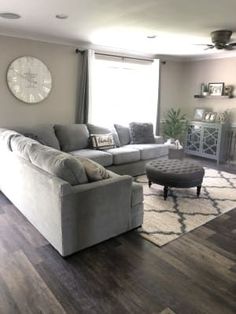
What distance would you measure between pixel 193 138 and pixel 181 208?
3023 mm

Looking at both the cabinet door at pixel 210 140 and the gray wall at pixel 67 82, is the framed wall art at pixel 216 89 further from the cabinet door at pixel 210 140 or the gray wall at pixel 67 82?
the cabinet door at pixel 210 140

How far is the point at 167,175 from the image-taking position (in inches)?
140

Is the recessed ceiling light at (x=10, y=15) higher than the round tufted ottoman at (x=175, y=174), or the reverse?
the recessed ceiling light at (x=10, y=15)

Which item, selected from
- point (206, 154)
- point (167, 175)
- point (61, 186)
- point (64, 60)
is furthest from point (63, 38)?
point (206, 154)

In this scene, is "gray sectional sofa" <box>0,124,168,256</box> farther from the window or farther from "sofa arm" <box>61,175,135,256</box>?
the window

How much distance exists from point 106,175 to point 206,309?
1.43 meters

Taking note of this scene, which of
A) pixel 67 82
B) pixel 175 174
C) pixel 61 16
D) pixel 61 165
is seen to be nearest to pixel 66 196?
pixel 61 165

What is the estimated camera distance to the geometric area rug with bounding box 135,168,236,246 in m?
2.90

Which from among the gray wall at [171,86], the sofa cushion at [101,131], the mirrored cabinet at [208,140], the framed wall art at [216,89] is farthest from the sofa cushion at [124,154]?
the framed wall art at [216,89]

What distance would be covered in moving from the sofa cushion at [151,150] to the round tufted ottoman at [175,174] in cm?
82

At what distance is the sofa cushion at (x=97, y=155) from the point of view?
4.16 meters

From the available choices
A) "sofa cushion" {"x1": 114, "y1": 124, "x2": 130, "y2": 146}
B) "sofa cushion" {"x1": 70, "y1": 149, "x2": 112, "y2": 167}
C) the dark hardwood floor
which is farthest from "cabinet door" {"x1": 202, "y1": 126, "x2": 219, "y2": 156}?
the dark hardwood floor

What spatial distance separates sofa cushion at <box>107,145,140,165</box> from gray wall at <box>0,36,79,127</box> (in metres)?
1.16

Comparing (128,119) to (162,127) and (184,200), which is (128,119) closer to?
(162,127)
